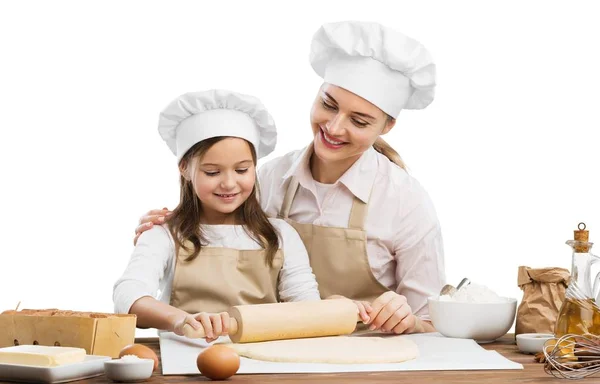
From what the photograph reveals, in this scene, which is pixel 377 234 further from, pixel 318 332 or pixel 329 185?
pixel 318 332

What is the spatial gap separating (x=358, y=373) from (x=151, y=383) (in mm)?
373

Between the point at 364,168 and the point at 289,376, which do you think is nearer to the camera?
the point at 289,376

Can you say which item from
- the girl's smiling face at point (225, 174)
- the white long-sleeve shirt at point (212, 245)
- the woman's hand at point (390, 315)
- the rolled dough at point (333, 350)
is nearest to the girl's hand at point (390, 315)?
the woman's hand at point (390, 315)

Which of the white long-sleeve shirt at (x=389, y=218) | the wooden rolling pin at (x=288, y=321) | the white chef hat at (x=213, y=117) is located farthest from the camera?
the white long-sleeve shirt at (x=389, y=218)

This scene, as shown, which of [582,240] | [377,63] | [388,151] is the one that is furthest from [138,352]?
[388,151]

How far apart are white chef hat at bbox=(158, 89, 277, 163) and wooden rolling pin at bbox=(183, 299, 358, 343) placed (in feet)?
1.82

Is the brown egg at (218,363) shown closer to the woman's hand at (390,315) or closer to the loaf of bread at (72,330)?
the loaf of bread at (72,330)

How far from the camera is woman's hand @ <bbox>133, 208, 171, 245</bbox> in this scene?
2.29 m

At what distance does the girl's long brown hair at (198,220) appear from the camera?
7.37ft

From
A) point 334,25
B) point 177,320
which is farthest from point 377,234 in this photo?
point 177,320

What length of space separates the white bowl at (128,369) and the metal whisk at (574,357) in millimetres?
715

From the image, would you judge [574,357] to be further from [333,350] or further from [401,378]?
[333,350]

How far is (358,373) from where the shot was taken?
5.25 ft

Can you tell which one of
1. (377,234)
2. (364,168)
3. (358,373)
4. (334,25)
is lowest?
(358,373)
